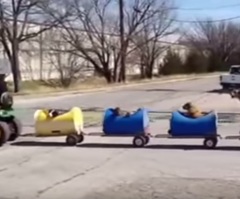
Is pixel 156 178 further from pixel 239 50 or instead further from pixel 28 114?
pixel 239 50

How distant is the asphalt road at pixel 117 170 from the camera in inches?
333

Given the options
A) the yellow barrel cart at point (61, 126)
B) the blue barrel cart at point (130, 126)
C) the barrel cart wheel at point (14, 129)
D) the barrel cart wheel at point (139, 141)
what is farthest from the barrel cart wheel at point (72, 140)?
the barrel cart wheel at point (14, 129)

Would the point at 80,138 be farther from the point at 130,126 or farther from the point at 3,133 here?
the point at 3,133

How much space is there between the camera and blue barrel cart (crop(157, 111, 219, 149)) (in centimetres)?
1241

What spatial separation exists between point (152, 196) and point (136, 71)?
179ft

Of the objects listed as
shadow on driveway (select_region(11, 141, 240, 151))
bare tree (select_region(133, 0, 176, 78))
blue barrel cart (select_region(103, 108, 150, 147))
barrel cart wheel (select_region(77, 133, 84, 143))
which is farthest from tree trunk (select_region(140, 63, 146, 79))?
blue barrel cart (select_region(103, 108, 150, 147))

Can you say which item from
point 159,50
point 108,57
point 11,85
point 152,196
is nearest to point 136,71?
point 159,50

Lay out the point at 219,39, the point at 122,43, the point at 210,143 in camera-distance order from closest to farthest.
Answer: the point at 210,143 < the point at 122,43 < the point at 219,39

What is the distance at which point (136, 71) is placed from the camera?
62.7 metres

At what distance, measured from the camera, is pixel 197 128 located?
1252cm

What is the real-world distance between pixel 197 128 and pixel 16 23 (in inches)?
1139

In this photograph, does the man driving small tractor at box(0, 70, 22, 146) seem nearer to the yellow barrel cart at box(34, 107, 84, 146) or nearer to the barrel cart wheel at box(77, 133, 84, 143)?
the yellow barrel cart at box(34, 107, 84, 146)

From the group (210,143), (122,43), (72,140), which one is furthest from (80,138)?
(122,43)

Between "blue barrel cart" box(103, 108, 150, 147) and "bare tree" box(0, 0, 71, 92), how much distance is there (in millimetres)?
27149
